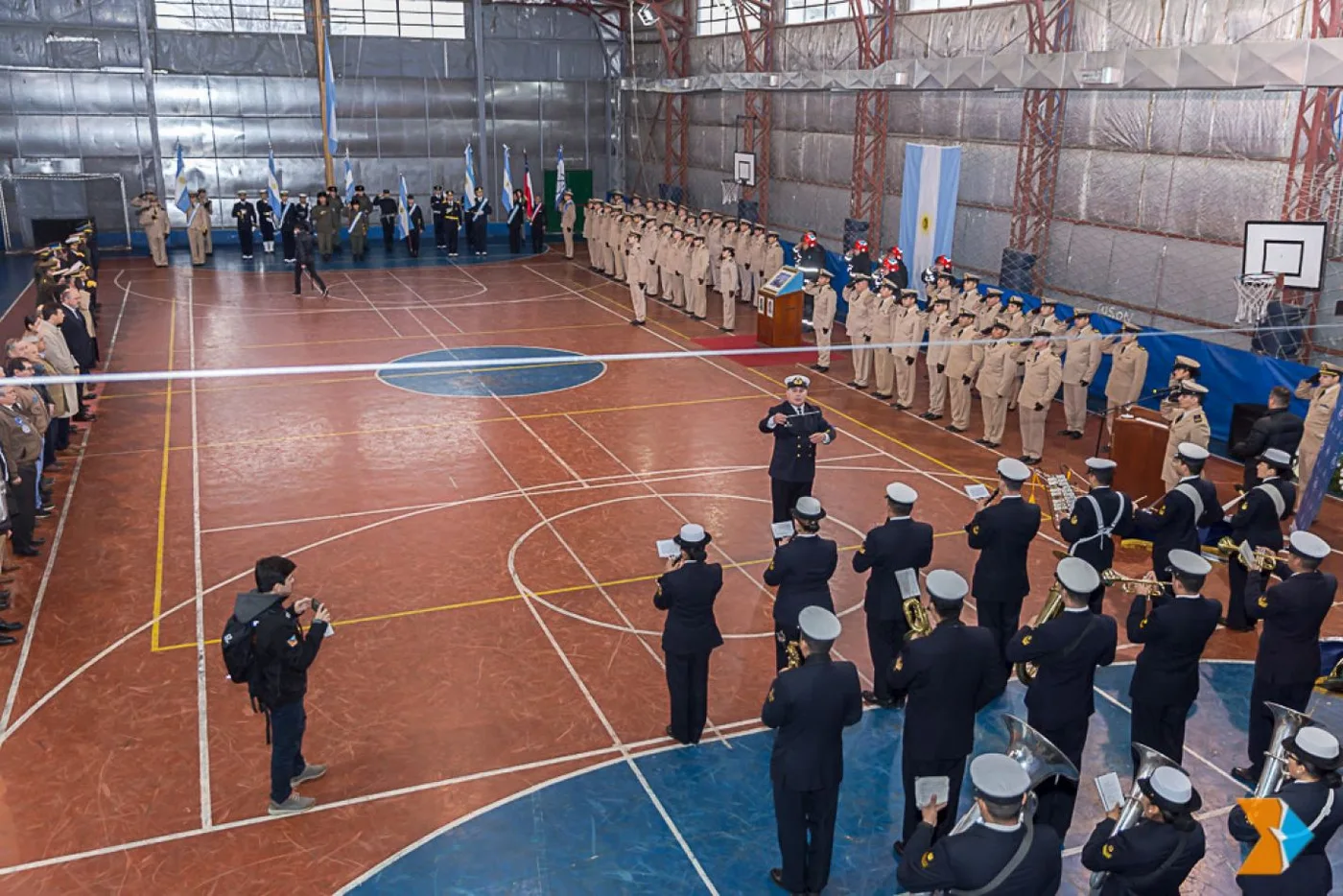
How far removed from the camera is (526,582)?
10.9 metres

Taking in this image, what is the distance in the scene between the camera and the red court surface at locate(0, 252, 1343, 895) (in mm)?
7410


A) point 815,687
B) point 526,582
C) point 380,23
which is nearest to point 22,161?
point 380,23

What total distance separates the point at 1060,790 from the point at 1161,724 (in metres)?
1.42

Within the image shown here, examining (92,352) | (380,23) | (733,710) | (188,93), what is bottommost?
(733,710)

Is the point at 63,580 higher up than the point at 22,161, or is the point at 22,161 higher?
the point at 22,161

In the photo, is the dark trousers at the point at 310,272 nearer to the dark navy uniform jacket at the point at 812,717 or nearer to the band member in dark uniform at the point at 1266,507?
the band member in dark uniform at the point at 1266,507

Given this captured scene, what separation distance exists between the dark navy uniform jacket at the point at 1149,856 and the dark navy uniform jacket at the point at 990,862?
41 centimetres

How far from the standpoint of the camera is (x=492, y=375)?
1919 cm

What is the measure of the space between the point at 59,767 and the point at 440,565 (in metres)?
4.20

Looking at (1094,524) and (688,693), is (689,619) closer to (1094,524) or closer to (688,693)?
(688,693)

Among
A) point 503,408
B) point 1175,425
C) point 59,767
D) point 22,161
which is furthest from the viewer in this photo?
point 22,161

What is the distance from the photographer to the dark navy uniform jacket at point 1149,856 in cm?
491

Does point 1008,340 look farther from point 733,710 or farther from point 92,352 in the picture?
point 92,352

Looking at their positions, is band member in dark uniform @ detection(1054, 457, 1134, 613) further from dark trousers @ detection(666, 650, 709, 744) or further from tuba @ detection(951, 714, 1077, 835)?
tuba @ detection(951, 714, 1077, 835)
